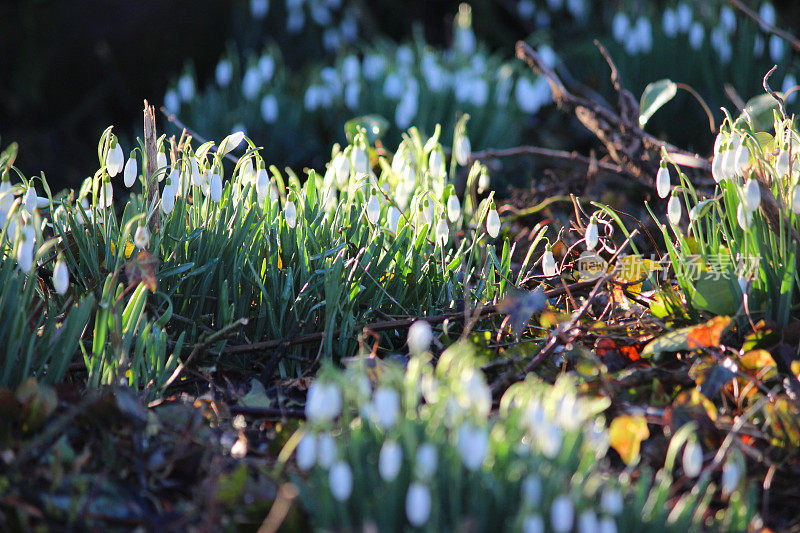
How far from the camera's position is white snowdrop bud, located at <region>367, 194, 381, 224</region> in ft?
7.55

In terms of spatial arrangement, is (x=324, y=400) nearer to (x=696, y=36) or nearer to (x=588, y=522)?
(x=588, y=522)

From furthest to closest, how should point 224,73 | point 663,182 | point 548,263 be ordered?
1. point 224,73
2. point 548,263
3. point 663,182

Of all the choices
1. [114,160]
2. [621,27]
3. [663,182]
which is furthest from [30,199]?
[621,27]

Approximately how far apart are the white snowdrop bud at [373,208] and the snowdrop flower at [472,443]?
114 centimetres

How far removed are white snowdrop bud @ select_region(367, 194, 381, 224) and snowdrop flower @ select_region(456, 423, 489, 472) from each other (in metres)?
1.14

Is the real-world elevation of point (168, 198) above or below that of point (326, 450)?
above

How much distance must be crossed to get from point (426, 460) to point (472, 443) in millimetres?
72

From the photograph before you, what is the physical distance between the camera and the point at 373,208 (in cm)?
231

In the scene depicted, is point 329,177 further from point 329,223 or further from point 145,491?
point 145,491

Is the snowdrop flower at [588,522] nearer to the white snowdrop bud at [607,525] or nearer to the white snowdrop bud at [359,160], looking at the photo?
the white snowdrop bud at [607,525]

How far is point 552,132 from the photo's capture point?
16.6 ft

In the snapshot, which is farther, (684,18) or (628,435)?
(684,18)

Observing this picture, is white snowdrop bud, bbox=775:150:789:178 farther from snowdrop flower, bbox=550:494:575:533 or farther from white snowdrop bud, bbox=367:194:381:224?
snowdrop flower, bbox=550:494:575:533

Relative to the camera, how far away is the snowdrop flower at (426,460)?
47.9 inches
